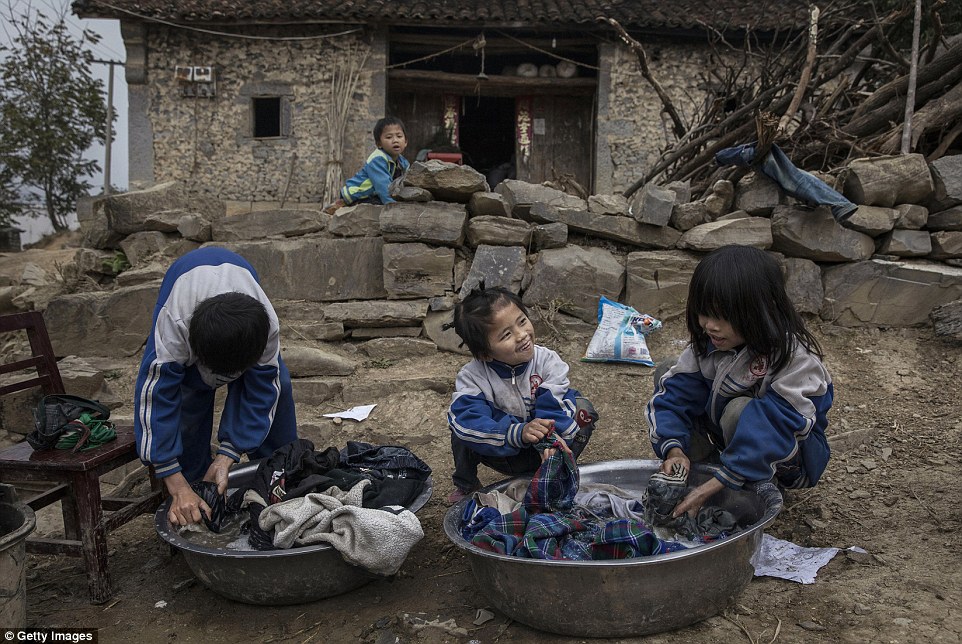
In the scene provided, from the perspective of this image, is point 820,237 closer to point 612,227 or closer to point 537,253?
point 612,227

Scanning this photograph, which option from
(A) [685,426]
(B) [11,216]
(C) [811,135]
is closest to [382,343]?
(A) [685,426]

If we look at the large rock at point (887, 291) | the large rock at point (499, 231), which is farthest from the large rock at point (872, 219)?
the large rock at point (499, 231)

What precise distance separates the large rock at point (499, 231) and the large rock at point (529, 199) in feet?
0.43

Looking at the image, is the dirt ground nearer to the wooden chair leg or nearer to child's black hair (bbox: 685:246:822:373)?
the wooden chair leg

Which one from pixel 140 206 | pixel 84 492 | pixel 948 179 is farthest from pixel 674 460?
pixel 140 206

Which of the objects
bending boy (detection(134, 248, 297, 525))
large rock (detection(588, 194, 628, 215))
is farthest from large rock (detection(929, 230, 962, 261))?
bending boy (detection(134, 248, 297, 525))

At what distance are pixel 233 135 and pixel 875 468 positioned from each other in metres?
8.75

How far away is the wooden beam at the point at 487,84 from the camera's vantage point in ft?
31.7

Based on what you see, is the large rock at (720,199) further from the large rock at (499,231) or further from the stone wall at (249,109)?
the stone wall at (249,109)

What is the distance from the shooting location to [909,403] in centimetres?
393

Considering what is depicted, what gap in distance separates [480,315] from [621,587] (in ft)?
3.54

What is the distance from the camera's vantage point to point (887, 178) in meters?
4.52

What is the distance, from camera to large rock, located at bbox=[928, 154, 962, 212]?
15.1ft

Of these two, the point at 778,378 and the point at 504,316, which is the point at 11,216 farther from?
the point at 778,378
